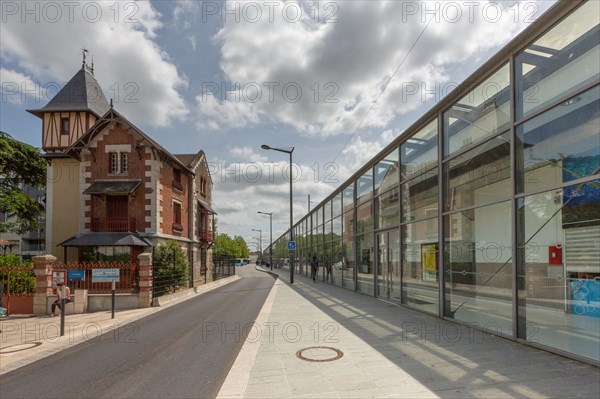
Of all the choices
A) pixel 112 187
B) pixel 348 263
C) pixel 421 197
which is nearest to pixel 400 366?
pixel 421 197

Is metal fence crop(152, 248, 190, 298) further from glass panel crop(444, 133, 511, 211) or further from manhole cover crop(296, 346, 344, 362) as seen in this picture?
glass panel crop(444, 133, 511, 211)

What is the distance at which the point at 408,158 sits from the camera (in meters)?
12.9

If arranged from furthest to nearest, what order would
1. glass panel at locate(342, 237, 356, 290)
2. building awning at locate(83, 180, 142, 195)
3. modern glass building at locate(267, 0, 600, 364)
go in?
building awning at locate(83, 180, 142, 195) → glass panel at locate(342, 237, 356, 290) → modern glass building at locate(267, 0, 600, 364)

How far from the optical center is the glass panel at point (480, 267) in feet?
26.8

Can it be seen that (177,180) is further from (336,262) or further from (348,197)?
(348,197)

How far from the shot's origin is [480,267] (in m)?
9.17

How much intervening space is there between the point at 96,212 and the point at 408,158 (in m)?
18.5

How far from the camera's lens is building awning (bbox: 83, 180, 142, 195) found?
22094mm

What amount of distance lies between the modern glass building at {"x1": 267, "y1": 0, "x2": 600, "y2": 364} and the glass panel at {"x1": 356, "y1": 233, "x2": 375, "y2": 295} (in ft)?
12.8

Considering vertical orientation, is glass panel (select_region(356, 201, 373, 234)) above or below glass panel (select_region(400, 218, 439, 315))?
above

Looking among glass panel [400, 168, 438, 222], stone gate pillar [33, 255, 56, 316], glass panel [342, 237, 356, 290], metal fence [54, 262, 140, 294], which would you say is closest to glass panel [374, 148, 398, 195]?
glass panel [400, 168, 438, 222]

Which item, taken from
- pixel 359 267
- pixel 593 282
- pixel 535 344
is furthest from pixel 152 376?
pixel 359 267

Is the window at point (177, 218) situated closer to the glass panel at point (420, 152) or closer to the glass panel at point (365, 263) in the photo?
the glass panel at point (365, 263)

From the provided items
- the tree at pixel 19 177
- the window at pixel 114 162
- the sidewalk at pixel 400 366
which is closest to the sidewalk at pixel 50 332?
the sidewalk at pixel 400 366
